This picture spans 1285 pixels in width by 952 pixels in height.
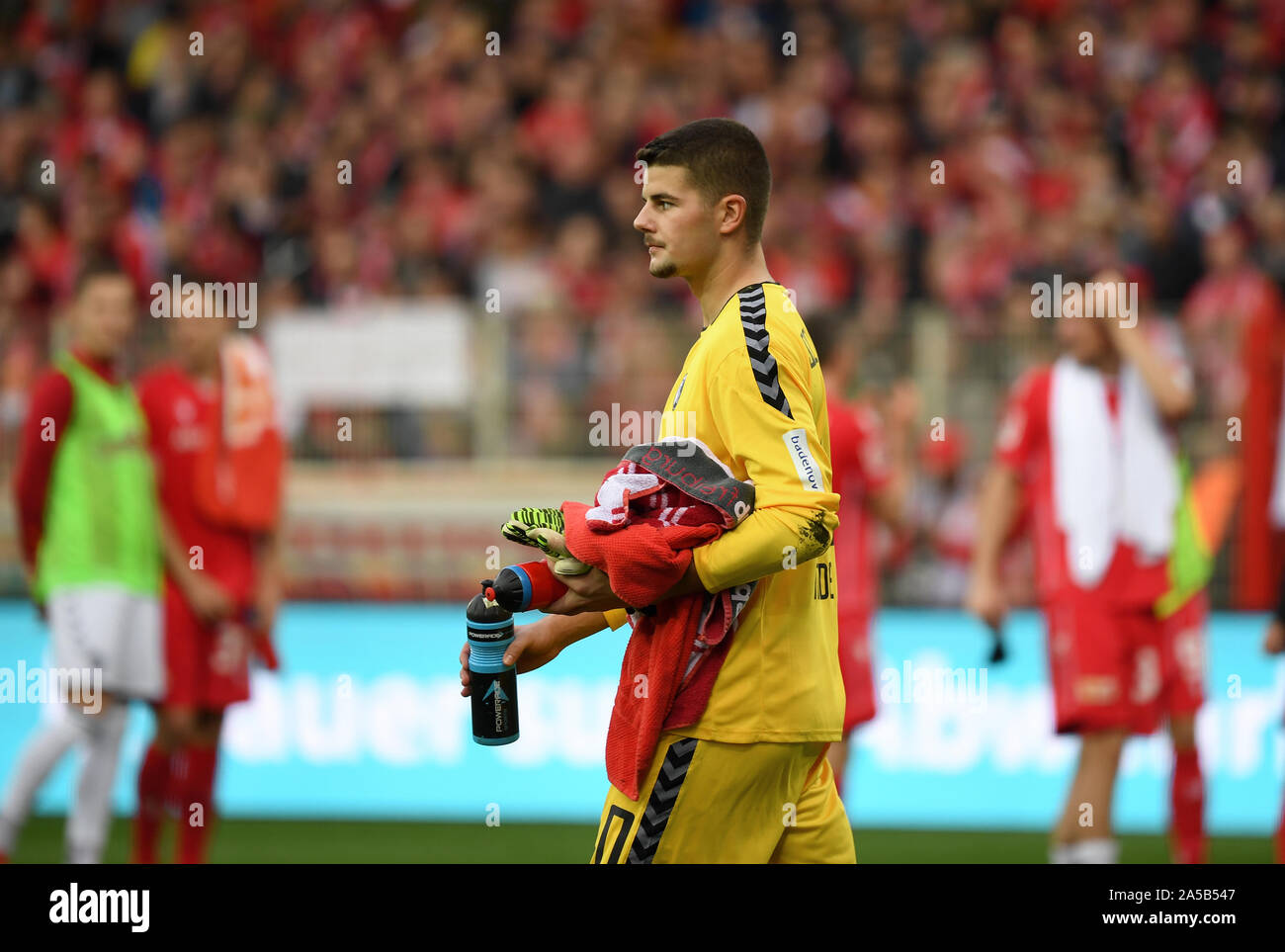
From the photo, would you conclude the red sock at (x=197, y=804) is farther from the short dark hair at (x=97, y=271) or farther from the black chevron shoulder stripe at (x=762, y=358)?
the black chevron shoulder stripe at (x=762, y=358)

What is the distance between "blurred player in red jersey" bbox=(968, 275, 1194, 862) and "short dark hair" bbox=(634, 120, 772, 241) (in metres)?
3.35

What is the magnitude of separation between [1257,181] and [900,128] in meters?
2.74

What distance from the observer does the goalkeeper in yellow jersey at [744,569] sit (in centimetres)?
341

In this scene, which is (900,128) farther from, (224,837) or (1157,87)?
(224,837)

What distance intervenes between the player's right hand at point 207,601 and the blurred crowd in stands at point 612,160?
289 cm

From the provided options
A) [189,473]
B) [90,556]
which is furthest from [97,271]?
[90,556]

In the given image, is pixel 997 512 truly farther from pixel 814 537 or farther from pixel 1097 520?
pixel 814 537

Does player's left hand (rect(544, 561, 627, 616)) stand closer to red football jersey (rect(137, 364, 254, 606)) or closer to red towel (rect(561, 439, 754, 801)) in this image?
red towel (rect(561, 439, 754, 801))

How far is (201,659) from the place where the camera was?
23.1 feet

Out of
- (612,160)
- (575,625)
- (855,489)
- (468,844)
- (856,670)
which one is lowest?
(468,844)

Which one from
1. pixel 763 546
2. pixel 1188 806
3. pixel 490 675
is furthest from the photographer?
pixel 1188 806

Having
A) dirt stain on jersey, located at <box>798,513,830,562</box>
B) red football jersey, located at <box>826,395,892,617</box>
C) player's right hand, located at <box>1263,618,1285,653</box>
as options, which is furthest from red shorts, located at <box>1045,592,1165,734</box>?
dirt stain on jersey, located at <box>798,513,830,562</box>

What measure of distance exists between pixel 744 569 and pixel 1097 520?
3605 mm

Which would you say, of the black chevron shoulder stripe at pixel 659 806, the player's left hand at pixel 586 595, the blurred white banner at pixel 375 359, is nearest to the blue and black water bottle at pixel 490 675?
the player's left hand at pixel 586 595
